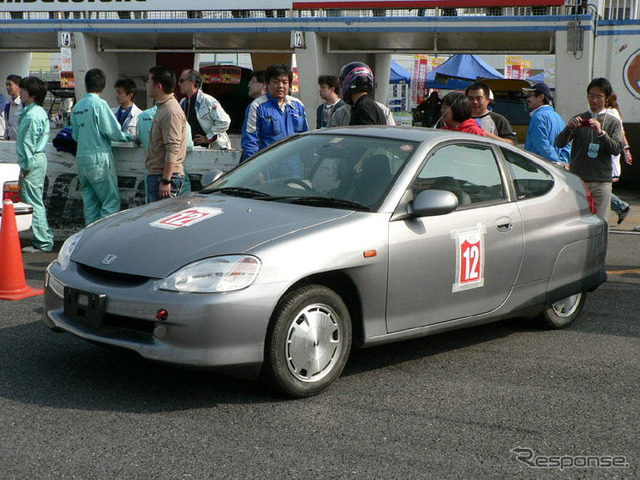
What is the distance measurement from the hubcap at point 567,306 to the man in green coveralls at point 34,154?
5.43 m

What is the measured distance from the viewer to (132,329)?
4.10m

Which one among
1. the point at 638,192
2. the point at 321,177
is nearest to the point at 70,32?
the point at 638,192

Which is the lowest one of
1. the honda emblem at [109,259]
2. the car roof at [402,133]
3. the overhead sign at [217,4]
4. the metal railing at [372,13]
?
the honda emblem at [109,259]

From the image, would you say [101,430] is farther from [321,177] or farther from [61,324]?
[321,177]

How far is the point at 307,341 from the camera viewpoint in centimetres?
424

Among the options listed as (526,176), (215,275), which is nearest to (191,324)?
(215,275)

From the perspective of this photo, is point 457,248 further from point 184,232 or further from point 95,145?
point 95,145

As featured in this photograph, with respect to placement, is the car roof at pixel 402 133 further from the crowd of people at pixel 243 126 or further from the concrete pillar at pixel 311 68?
the concrete pillar at pixel 311 68

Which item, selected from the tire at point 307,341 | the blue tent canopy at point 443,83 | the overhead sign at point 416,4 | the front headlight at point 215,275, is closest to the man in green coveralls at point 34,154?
the front headlight at point 215,275

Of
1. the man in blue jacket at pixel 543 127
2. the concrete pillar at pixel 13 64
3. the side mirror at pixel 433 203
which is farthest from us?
the concrete pillar at pixel 13 64

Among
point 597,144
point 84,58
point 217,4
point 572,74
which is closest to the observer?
→ point 597,144

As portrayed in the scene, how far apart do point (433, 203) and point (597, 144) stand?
12.2 ft

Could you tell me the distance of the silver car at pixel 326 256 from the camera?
4.02 meters

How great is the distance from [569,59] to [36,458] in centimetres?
1437
